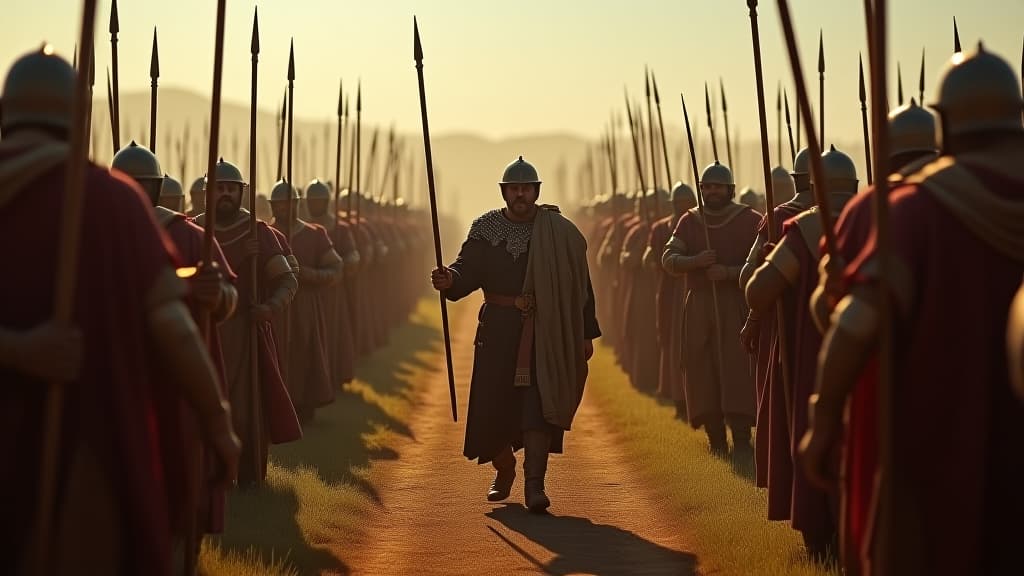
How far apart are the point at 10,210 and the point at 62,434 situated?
772 mm

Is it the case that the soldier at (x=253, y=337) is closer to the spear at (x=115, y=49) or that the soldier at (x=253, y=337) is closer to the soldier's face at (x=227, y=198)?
the soldier's face at (x=227, y=198)

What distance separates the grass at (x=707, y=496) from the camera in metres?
9.16

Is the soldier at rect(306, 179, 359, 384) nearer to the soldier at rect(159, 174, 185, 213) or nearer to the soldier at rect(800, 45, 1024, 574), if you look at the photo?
the soldier at rect(159, 174, 185, 213)

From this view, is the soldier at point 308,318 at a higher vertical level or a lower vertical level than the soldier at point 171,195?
lower

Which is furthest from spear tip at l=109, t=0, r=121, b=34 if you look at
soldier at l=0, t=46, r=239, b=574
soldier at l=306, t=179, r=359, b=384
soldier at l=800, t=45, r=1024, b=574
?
soldier at l=306, t=179, r=359, b=384

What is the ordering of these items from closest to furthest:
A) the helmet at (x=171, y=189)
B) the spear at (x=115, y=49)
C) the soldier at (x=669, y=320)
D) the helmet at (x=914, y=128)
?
the helmet at (x=914, y=128)
the spear at (x=115, y=49)
the helmet at (x=171, y=189)
the soldier at (x=669, y=320)

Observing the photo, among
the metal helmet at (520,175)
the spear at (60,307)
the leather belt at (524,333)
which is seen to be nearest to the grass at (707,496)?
the leather belt at (524,333)

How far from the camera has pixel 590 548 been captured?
33.5 ft

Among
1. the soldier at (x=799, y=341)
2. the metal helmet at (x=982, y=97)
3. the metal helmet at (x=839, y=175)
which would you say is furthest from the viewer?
the metal helmet at (x=839, y=175)

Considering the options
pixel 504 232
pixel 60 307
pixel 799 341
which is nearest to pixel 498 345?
pixel 504 232

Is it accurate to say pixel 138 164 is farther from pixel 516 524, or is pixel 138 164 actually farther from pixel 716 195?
pixel 716 195

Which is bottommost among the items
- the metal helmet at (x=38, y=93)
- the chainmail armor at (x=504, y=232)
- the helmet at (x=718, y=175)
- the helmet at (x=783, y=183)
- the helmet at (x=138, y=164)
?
the chainmail armor at (x=504, y=232)

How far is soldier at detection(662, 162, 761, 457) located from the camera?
13.9 meters

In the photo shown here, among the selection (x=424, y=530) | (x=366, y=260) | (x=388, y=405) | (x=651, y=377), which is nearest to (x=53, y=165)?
(x=424, y=530)
